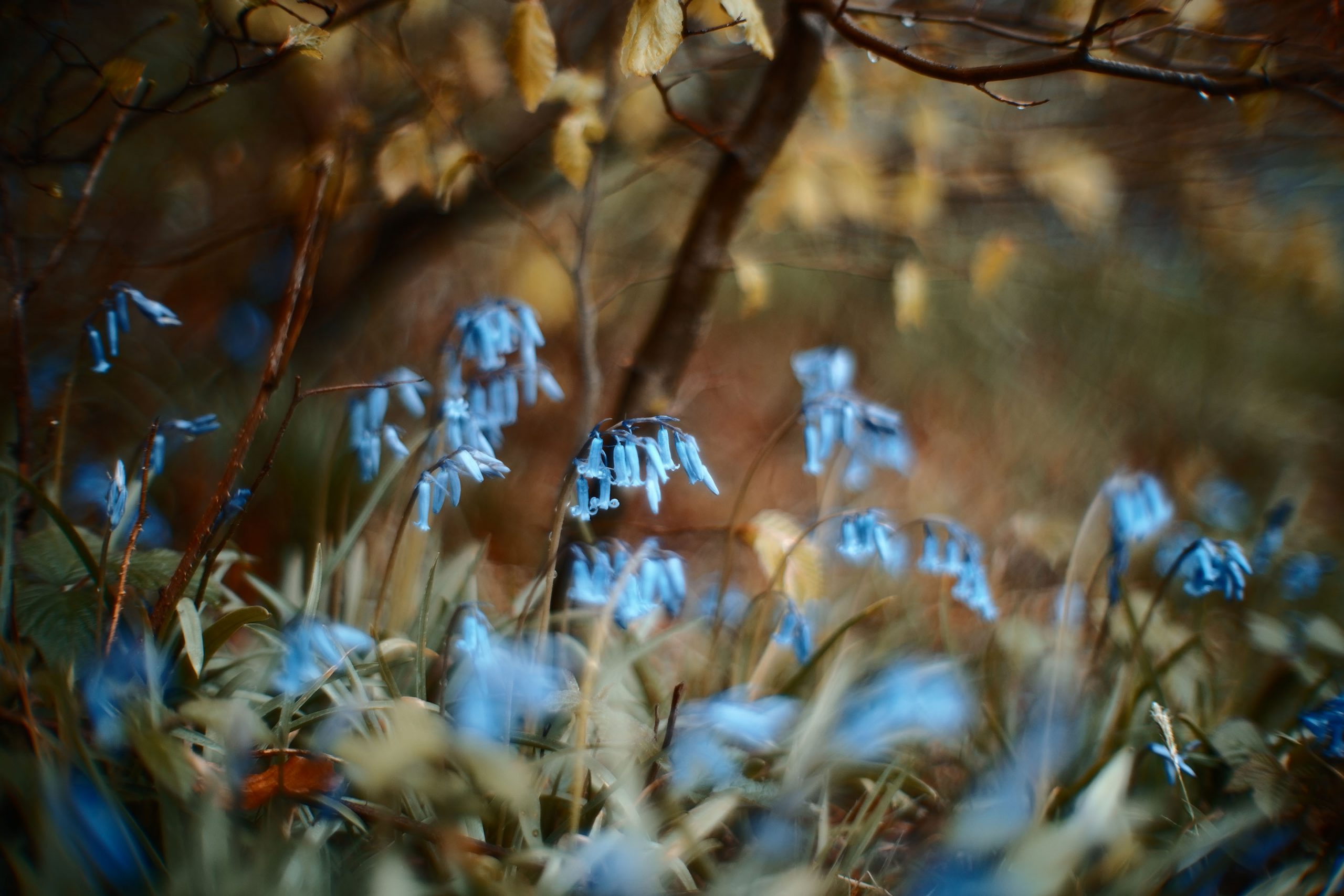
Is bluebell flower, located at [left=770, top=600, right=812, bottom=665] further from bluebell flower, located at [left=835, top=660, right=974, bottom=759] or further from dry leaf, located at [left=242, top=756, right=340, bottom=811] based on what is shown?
dry leaf, located at [left=242, top=756, right=340, bottom=811]

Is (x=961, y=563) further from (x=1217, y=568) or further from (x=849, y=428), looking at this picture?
(x=1217, y=568)

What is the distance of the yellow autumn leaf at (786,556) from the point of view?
207 cm

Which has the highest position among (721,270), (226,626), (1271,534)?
(721,270)

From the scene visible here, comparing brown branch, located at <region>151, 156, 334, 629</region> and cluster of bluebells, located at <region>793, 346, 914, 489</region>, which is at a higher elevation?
brown branch, located at <region>151, 156, 334, 629</region>

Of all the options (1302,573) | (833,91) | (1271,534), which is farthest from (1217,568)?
(833,91)

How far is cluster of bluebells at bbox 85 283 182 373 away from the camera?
1729 millimetres

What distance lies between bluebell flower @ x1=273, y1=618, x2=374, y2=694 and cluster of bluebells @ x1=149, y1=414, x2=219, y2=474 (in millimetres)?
511

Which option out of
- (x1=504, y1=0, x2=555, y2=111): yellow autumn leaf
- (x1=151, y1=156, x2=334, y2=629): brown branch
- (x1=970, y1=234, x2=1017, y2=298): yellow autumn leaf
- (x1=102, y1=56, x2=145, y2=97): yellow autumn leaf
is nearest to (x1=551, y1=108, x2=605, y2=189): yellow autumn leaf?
(x1=504, y1=0, x2=555, y2=111): yellow autumn leaf

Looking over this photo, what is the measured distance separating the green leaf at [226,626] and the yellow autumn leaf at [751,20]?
4.54 feet

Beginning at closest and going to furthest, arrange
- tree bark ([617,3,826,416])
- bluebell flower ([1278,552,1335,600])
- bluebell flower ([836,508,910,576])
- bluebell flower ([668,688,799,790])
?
bluebell flower ([668,688,799,790])
bluebell flower ([836,508,910,576])
tree bark ([617,3,826,416])
bluebell flower ([1278,552,1335,600])

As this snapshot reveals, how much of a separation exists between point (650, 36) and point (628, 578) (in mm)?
1040

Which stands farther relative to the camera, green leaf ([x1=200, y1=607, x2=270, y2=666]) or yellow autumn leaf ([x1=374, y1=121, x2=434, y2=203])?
yellow autumn leaf ([x1=374, y1=121, x2=434, y2=203])

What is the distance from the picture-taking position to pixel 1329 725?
1.74 meters

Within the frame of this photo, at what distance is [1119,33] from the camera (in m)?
2.56
